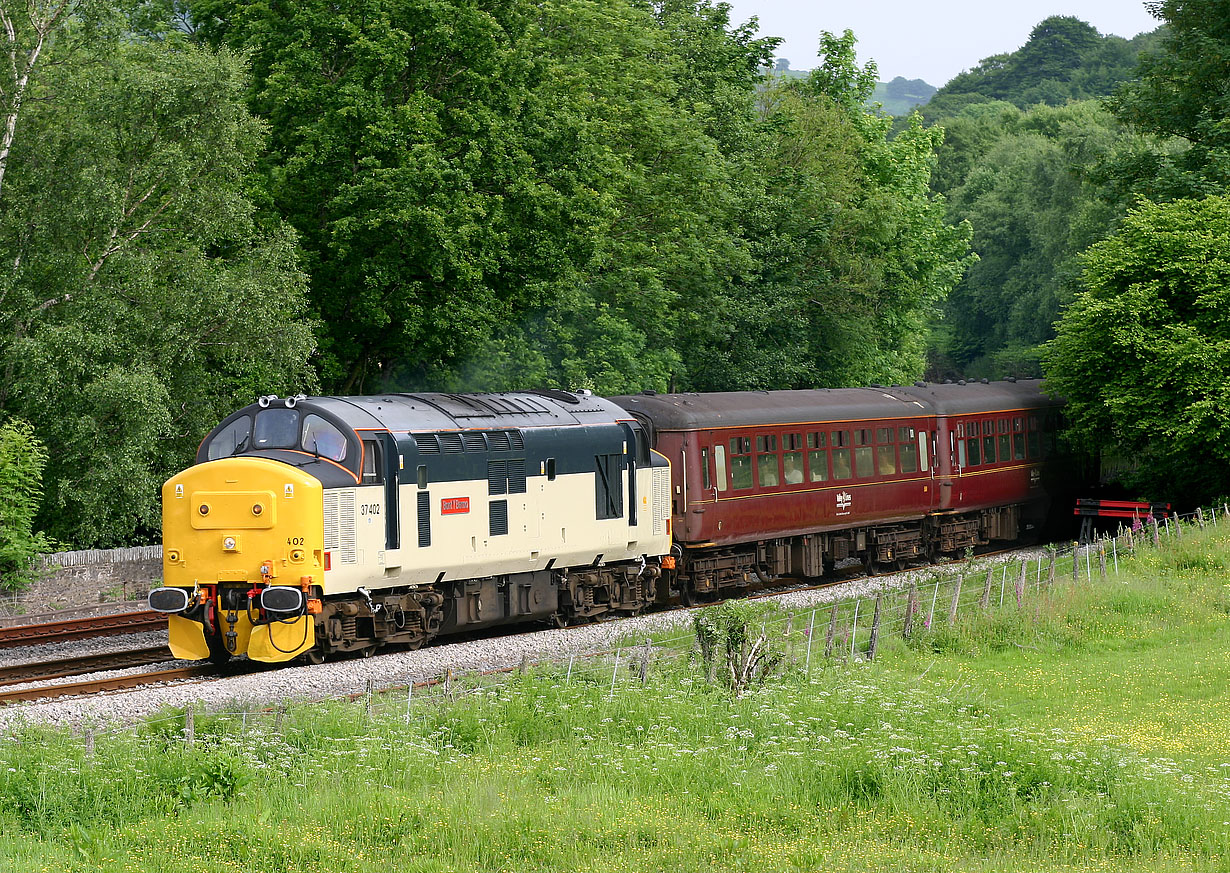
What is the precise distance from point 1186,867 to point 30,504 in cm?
2105

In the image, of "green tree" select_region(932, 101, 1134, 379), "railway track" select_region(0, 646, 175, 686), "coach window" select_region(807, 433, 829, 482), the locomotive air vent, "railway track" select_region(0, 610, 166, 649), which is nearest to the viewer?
"railway track" select_region(0, 646, 175, 686)

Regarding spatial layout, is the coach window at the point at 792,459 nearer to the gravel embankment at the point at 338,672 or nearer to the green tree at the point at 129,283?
the gravel embankment at the point at 338,672

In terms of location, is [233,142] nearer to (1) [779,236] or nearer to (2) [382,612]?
(2) [382,612]

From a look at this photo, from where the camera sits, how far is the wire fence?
15516 millimetres

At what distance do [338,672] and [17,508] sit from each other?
9.08 meters

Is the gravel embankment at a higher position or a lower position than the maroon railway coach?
lower

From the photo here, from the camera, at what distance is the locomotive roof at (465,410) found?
20.4 meters

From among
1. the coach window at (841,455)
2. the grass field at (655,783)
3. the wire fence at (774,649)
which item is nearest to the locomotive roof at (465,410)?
the wire fence at (774,649)

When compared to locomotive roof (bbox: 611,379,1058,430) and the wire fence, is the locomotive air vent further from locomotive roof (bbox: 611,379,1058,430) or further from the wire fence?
locomotive roof (bbox: 611,379,1058,430)

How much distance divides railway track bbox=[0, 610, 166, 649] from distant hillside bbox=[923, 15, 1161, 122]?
156728 mm

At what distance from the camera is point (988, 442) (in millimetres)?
35375

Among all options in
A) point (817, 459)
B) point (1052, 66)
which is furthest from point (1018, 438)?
point (1052, 66)

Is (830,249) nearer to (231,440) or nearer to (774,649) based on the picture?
(231,440)

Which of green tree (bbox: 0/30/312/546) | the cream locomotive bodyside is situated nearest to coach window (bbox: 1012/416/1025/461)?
the cream locomotive bodyside
